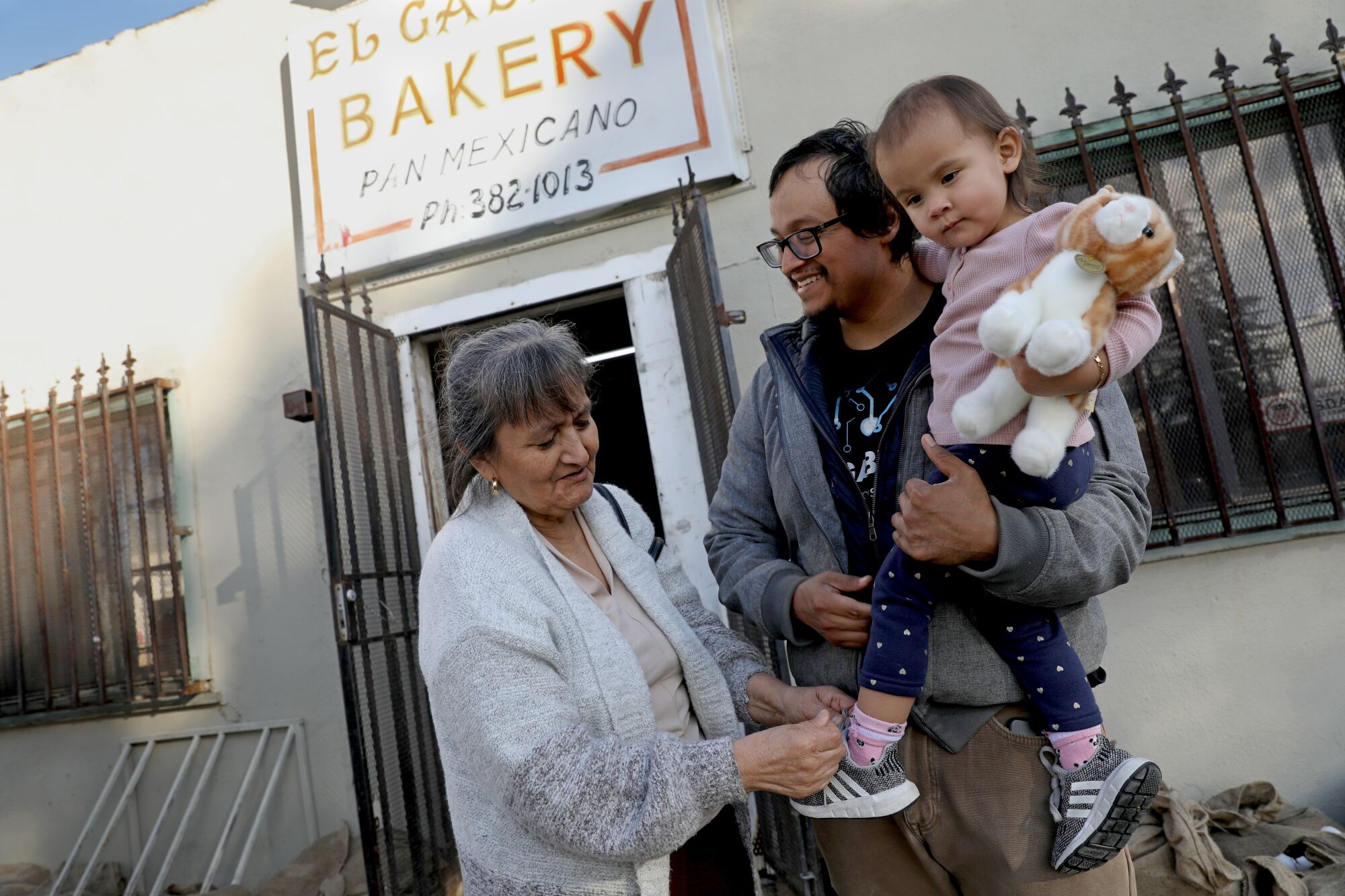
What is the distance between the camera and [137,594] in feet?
14.1

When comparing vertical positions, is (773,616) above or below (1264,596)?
above

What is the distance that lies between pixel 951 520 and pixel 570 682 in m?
0.67

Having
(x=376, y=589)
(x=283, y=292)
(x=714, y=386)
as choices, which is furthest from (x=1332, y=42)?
(x=283, y=292)

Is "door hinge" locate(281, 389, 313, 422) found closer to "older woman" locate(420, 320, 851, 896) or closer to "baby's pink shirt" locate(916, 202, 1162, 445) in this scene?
"older woman" locate(420, 320, 851, 896)

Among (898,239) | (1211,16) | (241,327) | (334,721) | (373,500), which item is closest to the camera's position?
(898,239)

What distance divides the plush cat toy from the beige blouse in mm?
720

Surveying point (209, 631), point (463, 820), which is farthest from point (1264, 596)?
point (209, 631)

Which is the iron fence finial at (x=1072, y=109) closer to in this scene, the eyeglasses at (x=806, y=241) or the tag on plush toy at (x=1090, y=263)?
the eyeglasses at (x=806, y=241)

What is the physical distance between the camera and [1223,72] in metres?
3.09

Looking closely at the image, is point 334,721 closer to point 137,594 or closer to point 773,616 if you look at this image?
point 137,594

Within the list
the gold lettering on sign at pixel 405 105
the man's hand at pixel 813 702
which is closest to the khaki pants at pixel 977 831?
the man's hand at pixel 813 702

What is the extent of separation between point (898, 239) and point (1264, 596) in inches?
92.0

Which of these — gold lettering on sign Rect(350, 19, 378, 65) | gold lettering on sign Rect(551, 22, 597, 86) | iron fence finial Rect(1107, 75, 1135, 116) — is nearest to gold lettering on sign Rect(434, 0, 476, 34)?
gold lettering on sign Rect(350, 19, 378, 65)

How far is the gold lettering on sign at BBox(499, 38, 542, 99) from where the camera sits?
3893 millimetres
